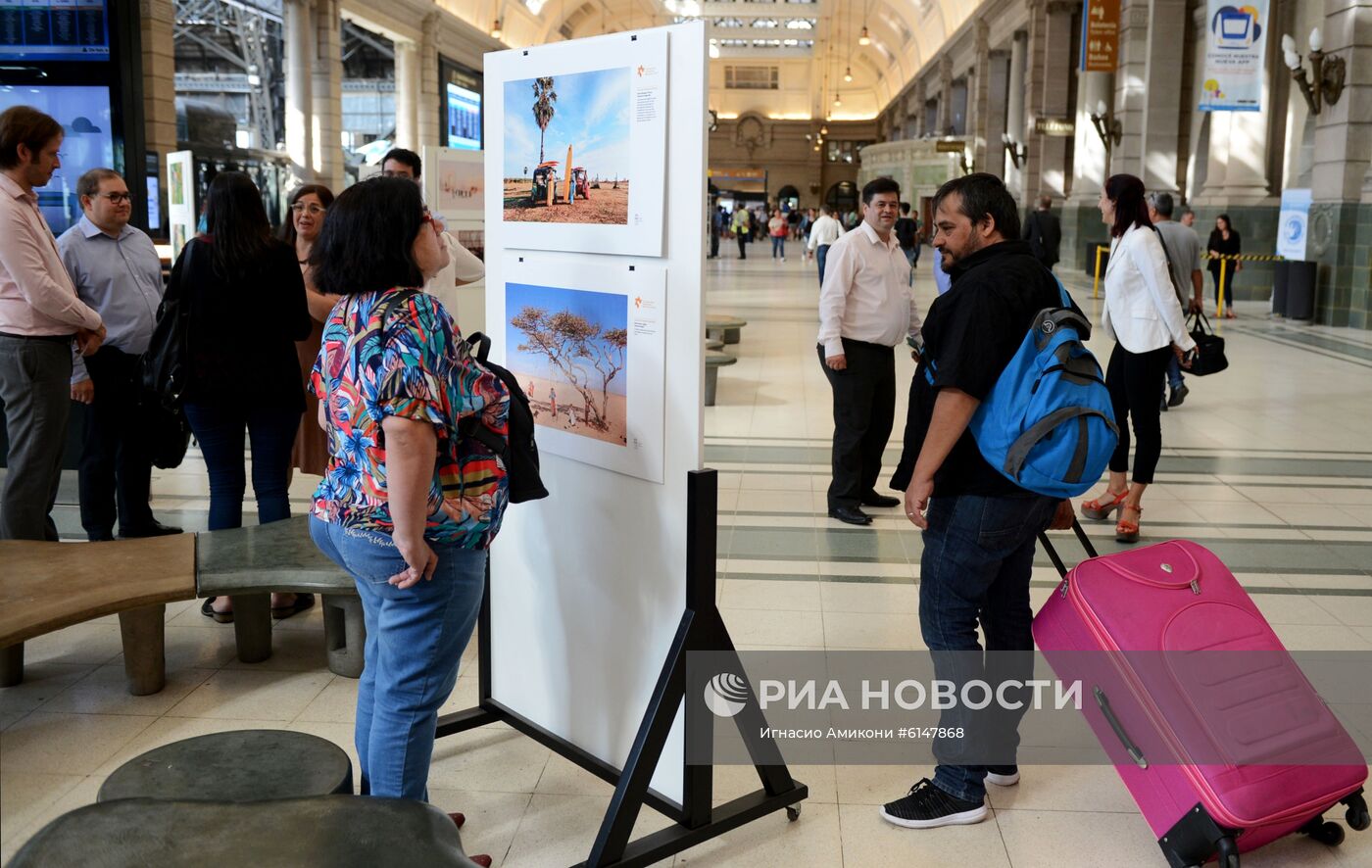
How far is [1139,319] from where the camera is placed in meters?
5.19

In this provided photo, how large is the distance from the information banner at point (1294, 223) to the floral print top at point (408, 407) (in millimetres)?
15102

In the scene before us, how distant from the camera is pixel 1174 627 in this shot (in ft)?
8.70

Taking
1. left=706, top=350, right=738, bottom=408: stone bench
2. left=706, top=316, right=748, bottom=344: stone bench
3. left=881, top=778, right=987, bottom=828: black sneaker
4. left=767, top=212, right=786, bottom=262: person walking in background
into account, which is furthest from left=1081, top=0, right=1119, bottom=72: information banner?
left=881, top=778, right=987, bottom=828: black sneaker

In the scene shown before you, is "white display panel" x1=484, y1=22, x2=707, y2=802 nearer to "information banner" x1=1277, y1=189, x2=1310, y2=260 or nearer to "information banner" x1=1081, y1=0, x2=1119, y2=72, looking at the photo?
"information banner" x1=1277, y1=189, x2=1310, y2=260

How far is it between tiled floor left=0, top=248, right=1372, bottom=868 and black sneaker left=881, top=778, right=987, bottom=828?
28mm

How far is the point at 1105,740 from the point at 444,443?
1761 mm

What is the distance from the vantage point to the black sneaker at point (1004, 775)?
3.11m

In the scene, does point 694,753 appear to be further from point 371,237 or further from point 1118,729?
point 371,237

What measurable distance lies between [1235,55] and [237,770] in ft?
50.6

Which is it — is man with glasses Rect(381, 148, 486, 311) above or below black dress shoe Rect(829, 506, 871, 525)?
above

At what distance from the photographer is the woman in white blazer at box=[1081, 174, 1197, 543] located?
16.7ft

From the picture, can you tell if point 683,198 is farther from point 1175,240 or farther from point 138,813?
point 1175,240

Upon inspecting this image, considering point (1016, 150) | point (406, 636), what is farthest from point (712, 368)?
point (1016, 150)

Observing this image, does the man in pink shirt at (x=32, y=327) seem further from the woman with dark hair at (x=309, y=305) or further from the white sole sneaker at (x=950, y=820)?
the white sole sneaker at (x=950, y=820)
